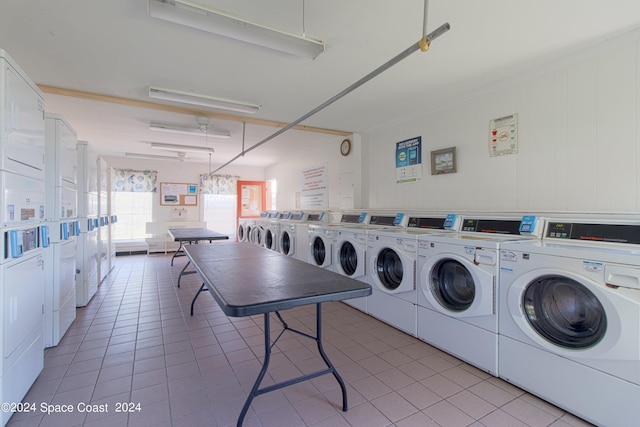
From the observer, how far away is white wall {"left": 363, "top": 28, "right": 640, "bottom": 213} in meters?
2.26

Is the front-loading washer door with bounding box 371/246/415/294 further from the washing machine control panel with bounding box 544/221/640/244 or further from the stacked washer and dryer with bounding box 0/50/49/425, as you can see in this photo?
the stacked washer and dryer with bounding box 0/50/49/425

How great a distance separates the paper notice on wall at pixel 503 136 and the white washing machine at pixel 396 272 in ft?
2.79

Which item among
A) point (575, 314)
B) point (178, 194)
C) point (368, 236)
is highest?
point (178, 194)

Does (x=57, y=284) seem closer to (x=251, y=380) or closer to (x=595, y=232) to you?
(x=251, y=380)

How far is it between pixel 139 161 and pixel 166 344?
688cm

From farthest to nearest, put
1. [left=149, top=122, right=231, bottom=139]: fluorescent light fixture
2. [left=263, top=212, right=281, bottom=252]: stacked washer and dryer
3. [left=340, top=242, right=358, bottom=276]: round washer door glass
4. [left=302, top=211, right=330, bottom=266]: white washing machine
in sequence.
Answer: [left=263, top=212, right=281, bottom=252]: stacked washer and dryer → [left=149, top=122, right=231, bottom=139]: fluorescent light fixture → [left=302, top=211, right=330, bottom=266]: white washing machine → [left=340, top=242, right=358, bottom=276]: round washer door glass

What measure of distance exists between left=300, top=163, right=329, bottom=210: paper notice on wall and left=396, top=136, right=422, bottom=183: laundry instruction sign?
205cm

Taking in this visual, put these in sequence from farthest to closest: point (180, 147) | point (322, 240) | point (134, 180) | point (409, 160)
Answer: point (134, 180) → point (180, 147) → point (322, 240) → point (409, 160)

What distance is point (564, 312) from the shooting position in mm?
1862

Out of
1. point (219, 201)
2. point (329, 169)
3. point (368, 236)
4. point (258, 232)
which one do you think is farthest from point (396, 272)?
point (219, 201)

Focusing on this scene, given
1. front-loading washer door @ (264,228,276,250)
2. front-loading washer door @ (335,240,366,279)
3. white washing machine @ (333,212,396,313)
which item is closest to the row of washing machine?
white washing machine @ (333,212,396,313)

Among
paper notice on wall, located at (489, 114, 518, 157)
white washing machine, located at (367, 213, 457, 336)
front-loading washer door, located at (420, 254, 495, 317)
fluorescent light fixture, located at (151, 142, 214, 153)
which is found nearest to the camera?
front-loading washer door, located at (420, 254, 495, 317)

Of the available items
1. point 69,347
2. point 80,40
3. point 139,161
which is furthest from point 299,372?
point 139,161

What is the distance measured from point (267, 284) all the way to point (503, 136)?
2843 millimetres
